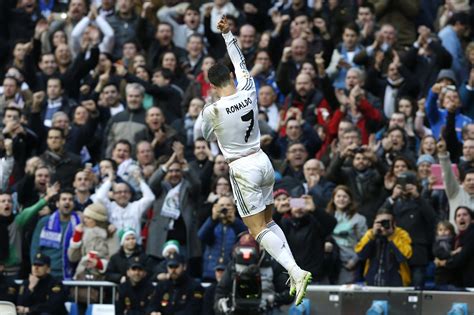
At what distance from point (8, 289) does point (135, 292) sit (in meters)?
1.85

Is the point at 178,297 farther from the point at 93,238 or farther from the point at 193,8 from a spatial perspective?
the point at 193,8

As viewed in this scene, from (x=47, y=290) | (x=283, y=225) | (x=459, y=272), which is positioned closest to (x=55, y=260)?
(x=47, y=290)

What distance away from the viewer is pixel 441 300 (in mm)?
19109

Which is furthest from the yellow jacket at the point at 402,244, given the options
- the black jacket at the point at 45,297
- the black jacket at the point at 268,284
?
the black jacket at the point at 45,297

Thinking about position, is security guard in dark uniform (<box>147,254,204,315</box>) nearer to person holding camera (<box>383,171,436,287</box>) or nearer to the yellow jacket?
the yellow jacket

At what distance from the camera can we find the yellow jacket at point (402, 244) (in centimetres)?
2088

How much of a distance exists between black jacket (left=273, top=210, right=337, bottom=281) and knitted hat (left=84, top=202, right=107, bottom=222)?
293cm

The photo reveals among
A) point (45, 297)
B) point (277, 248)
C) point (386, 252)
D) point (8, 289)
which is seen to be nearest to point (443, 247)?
point (386, 252)

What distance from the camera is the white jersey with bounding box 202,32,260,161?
1714cm

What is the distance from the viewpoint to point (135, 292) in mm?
21453

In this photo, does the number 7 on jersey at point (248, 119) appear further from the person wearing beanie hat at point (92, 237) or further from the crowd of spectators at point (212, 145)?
the person wearing beanie hat at point (92, 237)

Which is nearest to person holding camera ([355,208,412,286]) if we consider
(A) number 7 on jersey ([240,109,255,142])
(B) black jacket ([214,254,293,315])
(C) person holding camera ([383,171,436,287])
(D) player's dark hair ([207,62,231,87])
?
(C) person holding camera ([383,171,436,287])

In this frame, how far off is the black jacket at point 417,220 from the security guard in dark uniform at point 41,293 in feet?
15.4

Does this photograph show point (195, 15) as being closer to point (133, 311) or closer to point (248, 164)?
point (133, 311)
